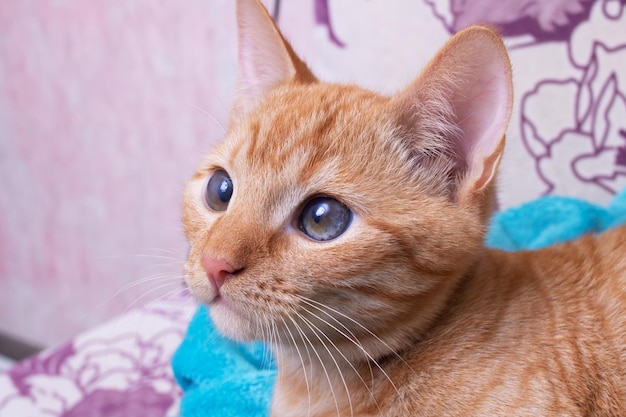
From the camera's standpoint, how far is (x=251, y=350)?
1.08 metres

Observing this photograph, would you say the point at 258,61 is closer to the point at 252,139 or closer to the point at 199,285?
the point at 252,139

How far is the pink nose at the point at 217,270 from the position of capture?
0.72m

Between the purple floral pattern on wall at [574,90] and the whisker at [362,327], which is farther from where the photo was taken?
the purple floral pattern on wall at [574,90]

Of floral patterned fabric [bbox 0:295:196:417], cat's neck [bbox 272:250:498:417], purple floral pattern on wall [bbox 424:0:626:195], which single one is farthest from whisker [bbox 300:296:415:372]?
purple floral pattern on wall [bbox 424:0:626:195]

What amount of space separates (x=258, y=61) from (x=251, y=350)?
476 millimetres

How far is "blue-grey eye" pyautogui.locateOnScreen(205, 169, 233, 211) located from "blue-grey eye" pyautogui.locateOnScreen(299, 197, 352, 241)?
130 mm

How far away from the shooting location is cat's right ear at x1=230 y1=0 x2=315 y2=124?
0.94 meters

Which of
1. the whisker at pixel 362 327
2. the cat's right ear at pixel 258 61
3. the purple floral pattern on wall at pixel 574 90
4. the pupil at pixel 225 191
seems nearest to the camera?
the whisker at pixel 362 327

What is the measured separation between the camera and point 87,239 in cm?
246

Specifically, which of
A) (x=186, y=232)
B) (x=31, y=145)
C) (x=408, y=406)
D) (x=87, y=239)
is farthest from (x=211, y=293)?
(x=31, y=145)

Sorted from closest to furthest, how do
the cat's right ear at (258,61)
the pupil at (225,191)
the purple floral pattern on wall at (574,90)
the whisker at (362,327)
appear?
1. the whisker at (362,327)
2. the pupil at (225,191)
3. the cat's right ear at (258,61)
4. the purple floral pattern on wall at (574,90)

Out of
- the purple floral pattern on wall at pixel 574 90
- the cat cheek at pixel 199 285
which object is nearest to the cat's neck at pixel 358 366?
the cat cheek at pixel 199 285

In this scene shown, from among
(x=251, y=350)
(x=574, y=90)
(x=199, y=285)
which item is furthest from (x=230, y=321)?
(x=574, y=90)

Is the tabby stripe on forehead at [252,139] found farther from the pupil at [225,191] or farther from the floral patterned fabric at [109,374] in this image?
the floral patterned fabric at [109,374]
